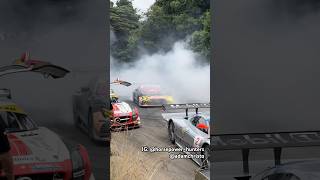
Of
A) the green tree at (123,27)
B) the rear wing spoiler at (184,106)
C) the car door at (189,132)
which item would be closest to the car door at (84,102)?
→ the green tree at (123,27)

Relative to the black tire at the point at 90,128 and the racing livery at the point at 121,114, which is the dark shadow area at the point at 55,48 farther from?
the racing livery at the point at 121,114

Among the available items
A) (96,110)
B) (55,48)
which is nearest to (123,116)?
(96,110)

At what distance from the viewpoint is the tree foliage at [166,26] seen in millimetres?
3871

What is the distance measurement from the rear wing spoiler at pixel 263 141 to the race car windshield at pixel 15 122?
58.5 inches

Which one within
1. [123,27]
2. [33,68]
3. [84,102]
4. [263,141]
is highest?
[123,27]

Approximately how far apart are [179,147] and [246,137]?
22.8 inches

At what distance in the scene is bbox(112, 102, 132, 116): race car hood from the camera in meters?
3.80

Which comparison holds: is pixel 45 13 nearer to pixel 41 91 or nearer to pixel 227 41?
pixel 41 91

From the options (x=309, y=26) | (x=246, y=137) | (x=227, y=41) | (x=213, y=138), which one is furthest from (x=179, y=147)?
(x=309, y=26)

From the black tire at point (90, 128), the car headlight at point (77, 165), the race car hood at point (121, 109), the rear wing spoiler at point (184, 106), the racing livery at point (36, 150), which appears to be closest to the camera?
the racing livery at point (36, 150)

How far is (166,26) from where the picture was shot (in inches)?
156

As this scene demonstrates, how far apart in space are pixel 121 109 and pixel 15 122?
2.72ft

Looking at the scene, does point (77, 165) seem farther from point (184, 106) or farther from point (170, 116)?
point (184, 106)

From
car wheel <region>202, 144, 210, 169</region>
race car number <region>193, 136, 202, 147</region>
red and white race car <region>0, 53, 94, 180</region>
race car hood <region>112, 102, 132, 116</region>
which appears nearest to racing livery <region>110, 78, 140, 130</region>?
race car hood <region>112, 102, 132, 116</region>
